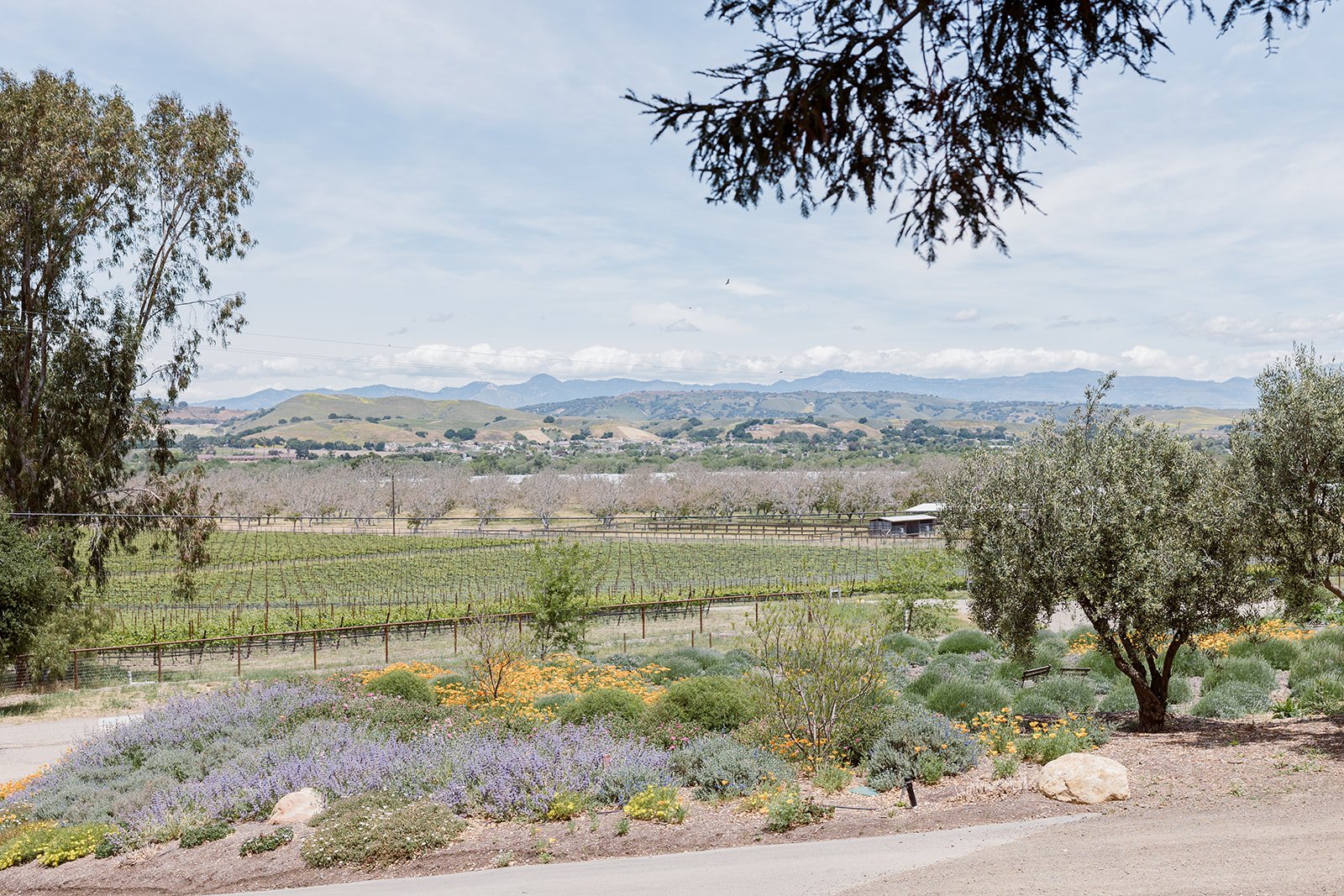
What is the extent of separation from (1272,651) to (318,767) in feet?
64.2

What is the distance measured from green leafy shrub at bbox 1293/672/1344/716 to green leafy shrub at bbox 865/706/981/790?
22.7 ft

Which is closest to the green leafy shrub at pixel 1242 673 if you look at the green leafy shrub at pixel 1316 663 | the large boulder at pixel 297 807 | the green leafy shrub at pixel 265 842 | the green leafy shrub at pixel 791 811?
the green leafy shrub at pixel 1316 663

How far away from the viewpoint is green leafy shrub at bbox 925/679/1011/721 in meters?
13.8

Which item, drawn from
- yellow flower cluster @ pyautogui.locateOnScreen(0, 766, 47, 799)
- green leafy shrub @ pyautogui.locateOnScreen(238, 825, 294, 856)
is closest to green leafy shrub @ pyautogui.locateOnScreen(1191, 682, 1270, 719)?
green leafy shrub @ pyautogui.locateOnScreen(238, 825, 294, 856)

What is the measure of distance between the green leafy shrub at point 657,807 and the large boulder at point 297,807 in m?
3.65

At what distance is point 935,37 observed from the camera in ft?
15.4

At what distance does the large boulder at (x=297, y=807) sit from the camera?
9.88 meters

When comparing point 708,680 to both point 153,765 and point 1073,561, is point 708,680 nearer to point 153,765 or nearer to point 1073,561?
point 1073,561

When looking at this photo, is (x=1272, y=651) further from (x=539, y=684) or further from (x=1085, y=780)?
(x=539, y=684)

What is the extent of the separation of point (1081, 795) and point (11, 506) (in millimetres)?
26291

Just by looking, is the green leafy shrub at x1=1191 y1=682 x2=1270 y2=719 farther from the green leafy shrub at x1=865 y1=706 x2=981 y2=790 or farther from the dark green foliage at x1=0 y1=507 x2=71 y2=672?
the dark green foliage at x1=0 y1=507 x2=71 y2=672

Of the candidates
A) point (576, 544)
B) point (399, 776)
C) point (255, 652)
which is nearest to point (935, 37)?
point (399, 776)

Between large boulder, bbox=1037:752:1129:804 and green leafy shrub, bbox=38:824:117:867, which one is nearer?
large boulder, bbox=1037:752:1129:804

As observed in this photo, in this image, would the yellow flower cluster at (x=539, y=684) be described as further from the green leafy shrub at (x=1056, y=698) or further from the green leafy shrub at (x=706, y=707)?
the green leafy shrub at (x=1056, y=698)
